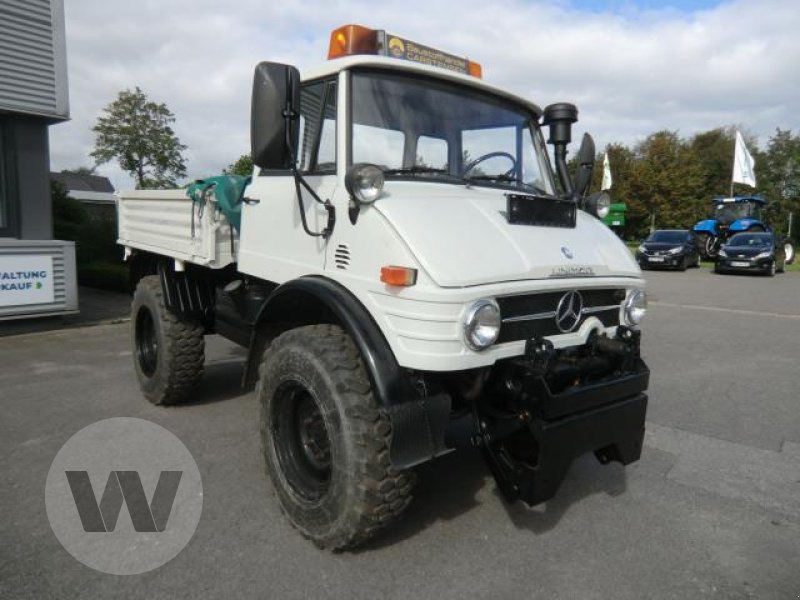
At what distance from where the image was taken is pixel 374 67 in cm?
302

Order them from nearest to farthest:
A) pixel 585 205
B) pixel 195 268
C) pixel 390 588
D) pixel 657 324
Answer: pixel 390 588, pixel 585 205, pixel 195 268, pixel 657 324

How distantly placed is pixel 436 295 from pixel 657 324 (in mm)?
8146

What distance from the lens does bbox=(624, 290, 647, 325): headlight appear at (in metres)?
3.22

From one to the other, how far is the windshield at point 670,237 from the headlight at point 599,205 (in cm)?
1892

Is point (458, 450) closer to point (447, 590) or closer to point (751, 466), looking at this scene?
point (447, 590)

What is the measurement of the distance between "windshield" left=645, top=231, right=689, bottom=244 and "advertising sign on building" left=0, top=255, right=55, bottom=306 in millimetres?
19619

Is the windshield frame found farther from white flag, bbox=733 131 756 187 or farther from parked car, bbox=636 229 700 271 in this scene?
white flag, bbox=733 131 756 187

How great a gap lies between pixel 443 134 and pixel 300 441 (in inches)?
75.2

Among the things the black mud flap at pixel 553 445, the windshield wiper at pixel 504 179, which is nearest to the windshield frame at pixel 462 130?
the windshield wiper at pixel 504 179

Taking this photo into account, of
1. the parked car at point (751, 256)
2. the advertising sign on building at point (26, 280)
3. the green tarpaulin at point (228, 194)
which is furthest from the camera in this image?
the parked car at point (751, 256)

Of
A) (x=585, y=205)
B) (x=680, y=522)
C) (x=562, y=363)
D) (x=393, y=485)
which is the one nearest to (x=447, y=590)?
(x=393, y=485)

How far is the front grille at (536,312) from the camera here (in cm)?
263

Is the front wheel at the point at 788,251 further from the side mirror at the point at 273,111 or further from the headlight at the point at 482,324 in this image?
the side mirror at the point at 273,111

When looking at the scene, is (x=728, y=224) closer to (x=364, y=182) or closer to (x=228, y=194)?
(x=228, y=194)
